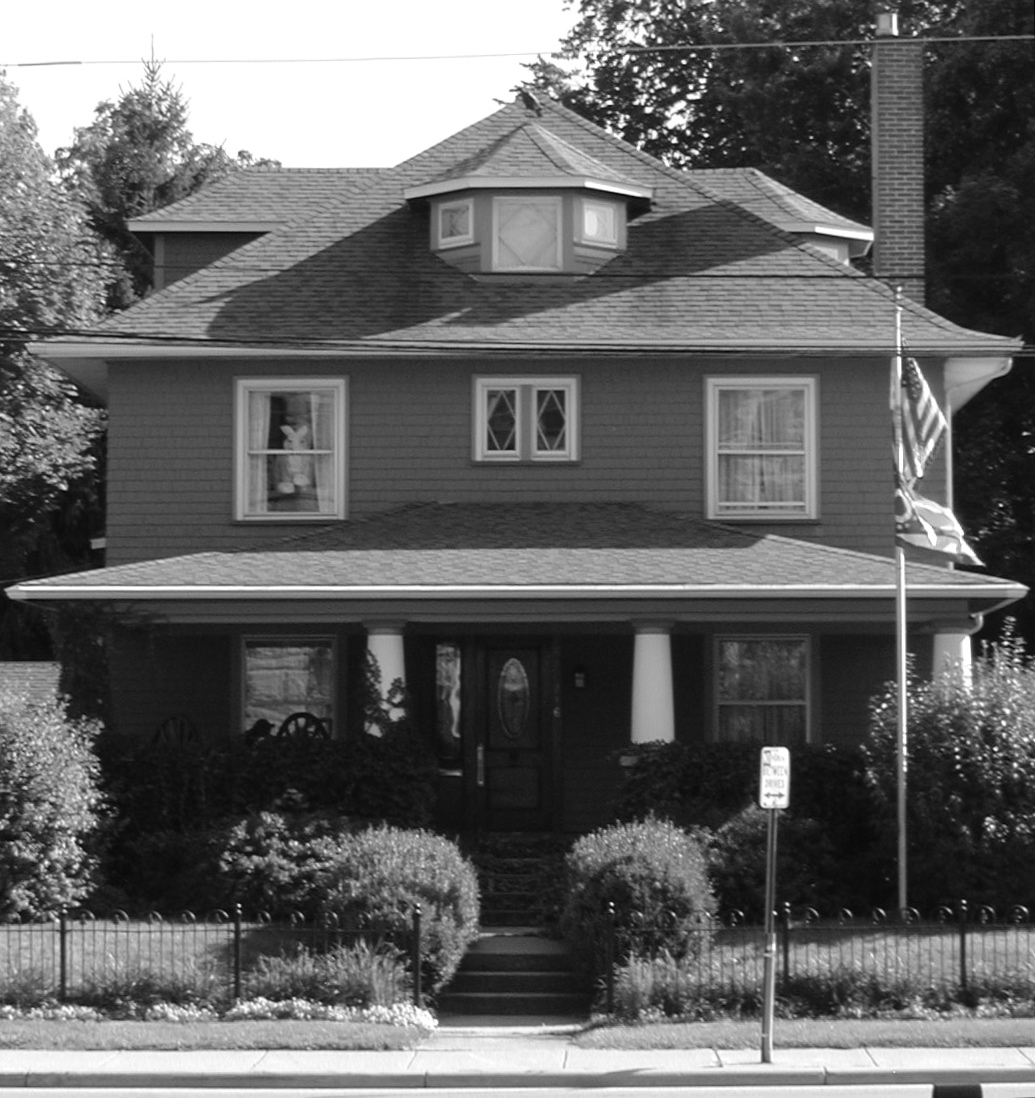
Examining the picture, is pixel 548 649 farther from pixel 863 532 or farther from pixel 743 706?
pixel 863 532

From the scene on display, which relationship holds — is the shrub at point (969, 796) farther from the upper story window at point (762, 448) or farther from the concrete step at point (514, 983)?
the upper story window at point (762, 448)

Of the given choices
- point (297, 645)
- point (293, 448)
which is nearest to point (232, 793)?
point (297, 645)

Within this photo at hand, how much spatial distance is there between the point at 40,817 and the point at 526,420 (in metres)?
7.91

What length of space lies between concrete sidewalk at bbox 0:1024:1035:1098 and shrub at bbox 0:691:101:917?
3930 mm

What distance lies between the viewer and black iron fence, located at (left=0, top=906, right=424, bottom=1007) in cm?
1644

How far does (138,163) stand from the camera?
45.1 metres

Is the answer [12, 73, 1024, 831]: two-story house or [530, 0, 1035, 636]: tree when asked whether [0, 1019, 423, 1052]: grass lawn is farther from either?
[530, 0, 1035, 636]: tree

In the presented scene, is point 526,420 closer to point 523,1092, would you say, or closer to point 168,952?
point 168,952

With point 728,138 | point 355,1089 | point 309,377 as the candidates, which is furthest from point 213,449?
point 728,138

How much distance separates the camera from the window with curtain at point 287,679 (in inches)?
928

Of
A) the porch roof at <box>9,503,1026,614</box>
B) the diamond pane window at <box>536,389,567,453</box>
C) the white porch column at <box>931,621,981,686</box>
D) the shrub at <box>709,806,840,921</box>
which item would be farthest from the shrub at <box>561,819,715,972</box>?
the diamond pane window at <box>536,389,567,453</box>

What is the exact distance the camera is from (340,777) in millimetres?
20250

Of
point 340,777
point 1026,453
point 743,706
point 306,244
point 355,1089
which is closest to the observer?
point 355,1089

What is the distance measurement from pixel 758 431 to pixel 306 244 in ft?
20.8
